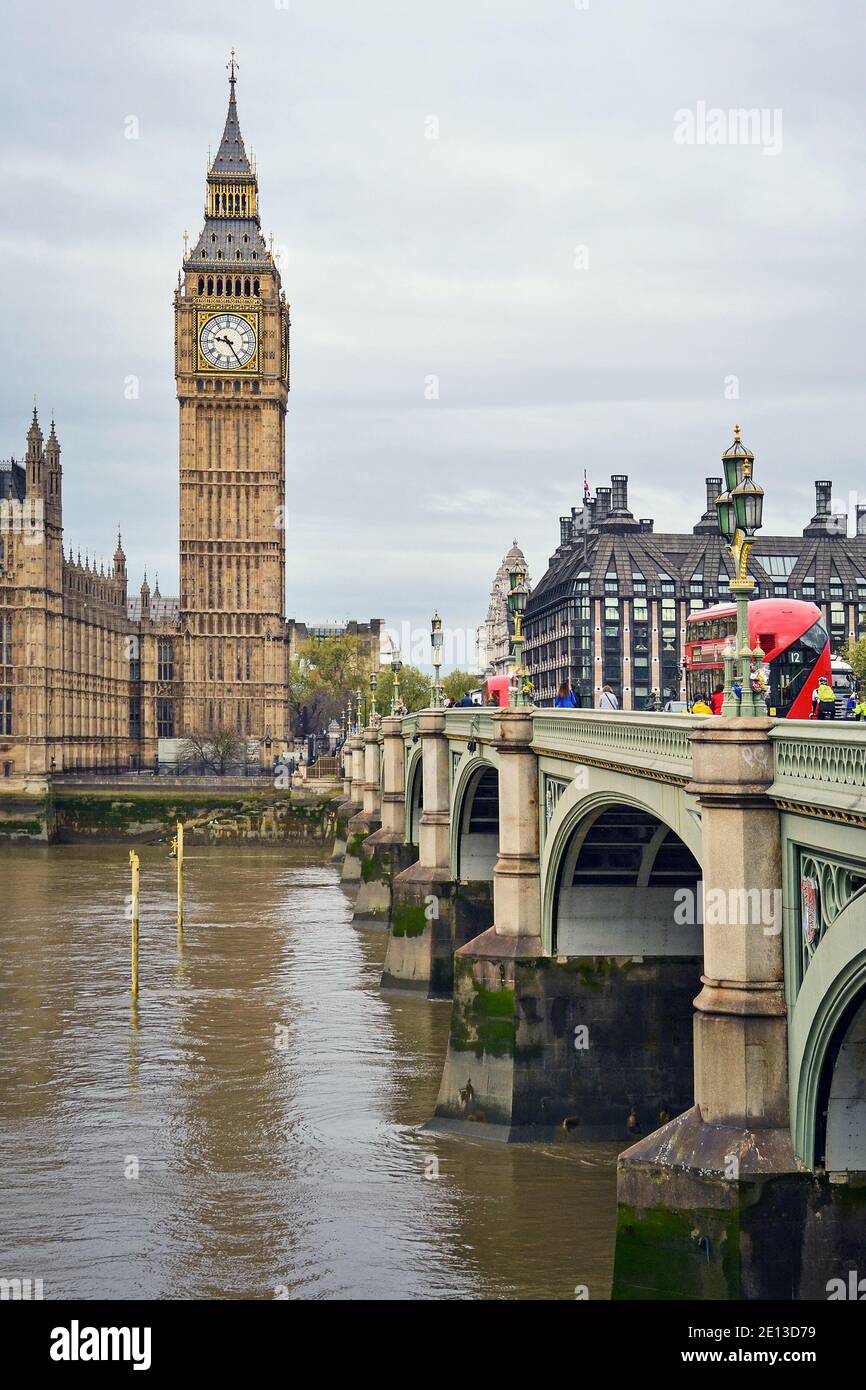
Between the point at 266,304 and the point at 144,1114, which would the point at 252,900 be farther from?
the point at 266,304

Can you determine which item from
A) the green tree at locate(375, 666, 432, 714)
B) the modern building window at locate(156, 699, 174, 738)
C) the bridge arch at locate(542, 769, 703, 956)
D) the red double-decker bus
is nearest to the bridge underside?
the bridge arch at locate(542, 769, 703, 956)

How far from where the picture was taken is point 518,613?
A: 26.8 metres

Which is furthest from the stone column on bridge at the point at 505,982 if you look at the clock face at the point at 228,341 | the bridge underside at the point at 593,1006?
the clock face at the point at 228,341

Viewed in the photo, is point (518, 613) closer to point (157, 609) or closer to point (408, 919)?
point (408, 919)

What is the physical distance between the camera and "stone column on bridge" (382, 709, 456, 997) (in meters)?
40.8

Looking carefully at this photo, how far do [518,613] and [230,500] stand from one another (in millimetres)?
108424

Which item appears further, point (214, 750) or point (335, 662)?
point (335, 662)

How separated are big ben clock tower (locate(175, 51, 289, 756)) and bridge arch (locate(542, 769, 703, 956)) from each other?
10619 centimetres

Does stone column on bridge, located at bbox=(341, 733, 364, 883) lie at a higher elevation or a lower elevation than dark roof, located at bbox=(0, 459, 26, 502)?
lower

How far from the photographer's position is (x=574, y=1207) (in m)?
22.5

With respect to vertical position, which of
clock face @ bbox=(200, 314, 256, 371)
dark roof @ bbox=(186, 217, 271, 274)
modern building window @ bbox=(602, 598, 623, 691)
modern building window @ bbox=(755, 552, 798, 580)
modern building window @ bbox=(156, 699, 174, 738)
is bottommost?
modern building window @ bbox=(156, 699, 174, 738)

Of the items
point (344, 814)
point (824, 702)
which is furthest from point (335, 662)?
point (824, 702)

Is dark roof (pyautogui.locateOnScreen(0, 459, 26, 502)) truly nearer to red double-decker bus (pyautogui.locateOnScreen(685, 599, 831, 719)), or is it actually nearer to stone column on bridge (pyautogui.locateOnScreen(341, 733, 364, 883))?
stone column on bridge (pyautogui.locateOnScreen(341, 733, 364, 883))
